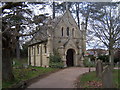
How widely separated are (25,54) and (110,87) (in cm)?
5064

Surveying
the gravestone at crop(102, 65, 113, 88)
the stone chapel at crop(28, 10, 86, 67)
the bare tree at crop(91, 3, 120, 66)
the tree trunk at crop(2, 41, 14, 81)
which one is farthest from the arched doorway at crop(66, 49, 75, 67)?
the gravestone at crop(102, 65, 113, 88)

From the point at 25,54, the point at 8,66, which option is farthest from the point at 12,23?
the point at 25,54

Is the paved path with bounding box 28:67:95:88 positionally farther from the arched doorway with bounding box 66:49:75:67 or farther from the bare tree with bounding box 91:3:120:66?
the arched doorway with bounding box 66:49:75:67

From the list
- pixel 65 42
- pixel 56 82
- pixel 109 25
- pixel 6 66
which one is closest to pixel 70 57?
pixel 65 42

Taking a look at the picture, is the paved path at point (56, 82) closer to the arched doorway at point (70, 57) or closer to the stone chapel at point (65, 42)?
the stone chapel at point (65, 42)

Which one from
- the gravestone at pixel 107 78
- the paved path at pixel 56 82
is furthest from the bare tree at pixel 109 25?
the gravestone at pixel 107 78

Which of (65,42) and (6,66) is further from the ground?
(65,42)

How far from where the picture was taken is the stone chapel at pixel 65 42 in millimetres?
31344

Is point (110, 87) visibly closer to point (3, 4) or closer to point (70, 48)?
point (3, 4)

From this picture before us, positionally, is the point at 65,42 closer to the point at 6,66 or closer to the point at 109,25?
the point at 109,25

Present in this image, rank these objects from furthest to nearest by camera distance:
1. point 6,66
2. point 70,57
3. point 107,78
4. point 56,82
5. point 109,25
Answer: point 70,57, point 109,25, point 56,82, point 6,66, point 107,78

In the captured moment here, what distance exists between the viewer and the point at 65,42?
32.9 meters

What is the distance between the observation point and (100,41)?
933 inches

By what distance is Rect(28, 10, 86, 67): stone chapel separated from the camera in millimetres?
31344
